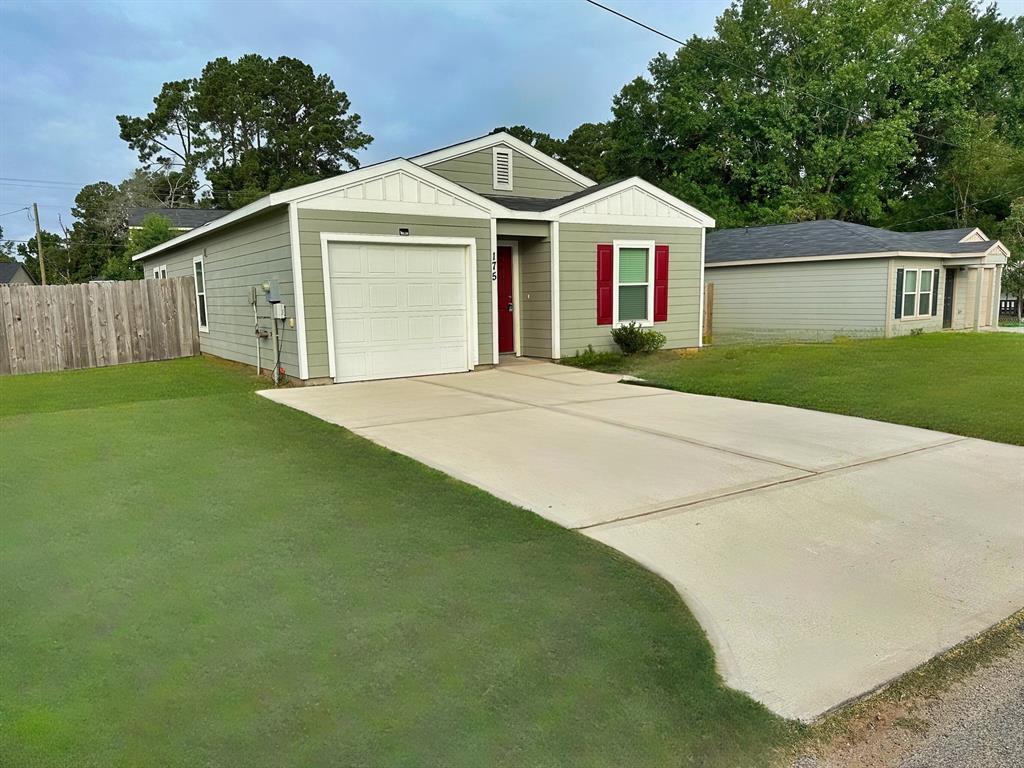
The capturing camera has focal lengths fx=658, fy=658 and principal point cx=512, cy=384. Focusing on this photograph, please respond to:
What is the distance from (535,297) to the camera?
42.7ft

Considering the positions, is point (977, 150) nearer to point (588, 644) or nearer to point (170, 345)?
point (170, 345)

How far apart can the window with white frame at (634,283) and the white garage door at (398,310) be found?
3.54m

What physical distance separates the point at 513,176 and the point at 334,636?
1264 centimetres

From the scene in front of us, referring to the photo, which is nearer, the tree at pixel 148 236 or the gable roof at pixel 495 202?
the gable roof at pixel 495 202

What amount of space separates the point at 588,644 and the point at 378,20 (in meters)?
13.4

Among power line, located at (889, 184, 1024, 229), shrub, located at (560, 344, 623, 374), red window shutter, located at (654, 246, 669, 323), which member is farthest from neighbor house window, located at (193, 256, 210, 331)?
power line, located at (889, 184, 1024, 229)

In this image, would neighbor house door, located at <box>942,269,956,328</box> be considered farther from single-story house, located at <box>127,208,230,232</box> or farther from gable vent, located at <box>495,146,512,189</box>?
single-story house, located at <box>127,208,230,232</box>

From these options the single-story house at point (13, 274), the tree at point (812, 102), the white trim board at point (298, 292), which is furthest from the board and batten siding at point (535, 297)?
the single-story house at point (13, 274)

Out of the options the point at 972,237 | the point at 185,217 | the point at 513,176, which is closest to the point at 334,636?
the point at 513,176

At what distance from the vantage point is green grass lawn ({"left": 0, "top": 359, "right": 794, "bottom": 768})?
218 centimetres

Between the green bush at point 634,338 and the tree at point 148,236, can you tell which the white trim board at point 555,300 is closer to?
the green bush at point 634,338

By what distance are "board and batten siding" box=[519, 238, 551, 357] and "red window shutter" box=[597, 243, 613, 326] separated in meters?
1.06

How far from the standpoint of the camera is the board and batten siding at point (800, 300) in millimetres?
17969

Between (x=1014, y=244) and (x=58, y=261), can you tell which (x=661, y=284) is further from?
(x=58, y=261)
